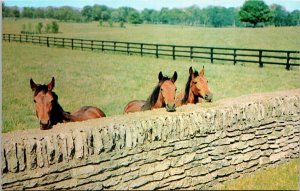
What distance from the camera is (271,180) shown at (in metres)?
6.93

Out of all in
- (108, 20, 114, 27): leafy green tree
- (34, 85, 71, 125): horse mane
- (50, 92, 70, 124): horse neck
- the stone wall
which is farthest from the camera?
(108, 20, 114, 27): leafy green tree

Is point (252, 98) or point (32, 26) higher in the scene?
point (32, 26)

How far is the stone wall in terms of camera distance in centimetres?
474

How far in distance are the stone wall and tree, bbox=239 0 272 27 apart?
5.73ft

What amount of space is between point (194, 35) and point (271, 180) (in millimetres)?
3546

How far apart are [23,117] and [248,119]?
335 centimetres

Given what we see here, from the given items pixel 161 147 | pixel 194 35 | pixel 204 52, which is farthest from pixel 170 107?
pixel 204 52

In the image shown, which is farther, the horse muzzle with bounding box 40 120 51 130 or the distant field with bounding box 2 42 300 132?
the distant field with bounding box 2 42 300 132

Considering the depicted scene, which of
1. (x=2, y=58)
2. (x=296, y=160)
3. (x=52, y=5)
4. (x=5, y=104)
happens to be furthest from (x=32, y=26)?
(x=296, y=160)

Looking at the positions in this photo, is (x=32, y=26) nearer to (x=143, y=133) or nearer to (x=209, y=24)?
(x=143, y=133)

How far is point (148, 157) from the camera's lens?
5637 mm

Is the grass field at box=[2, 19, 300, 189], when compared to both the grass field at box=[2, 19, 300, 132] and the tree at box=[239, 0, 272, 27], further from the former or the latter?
the tree at box=[239, 0, 272, 27]

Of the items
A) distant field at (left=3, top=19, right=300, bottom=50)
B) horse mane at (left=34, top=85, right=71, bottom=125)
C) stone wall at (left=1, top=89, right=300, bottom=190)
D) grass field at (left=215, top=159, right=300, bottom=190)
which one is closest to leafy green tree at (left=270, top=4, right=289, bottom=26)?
distant field at (left=3, top=19, right=300, bottom=50)

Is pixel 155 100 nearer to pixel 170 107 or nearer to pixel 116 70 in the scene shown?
pixel 170 107
